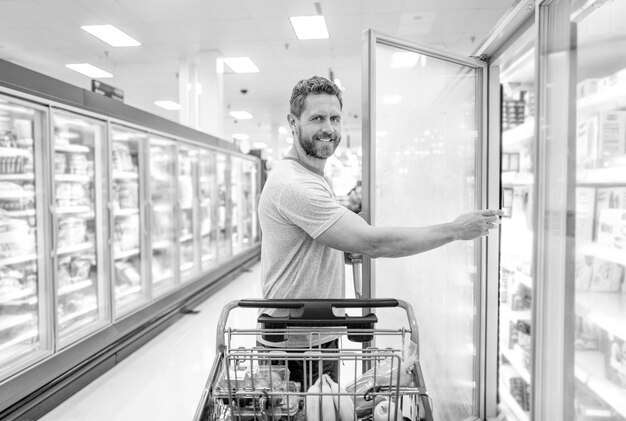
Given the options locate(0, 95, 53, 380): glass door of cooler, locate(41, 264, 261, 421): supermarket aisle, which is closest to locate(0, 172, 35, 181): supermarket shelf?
locate(0, 95, 53, 380): glass door of cooler

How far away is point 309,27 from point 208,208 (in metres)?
3.14

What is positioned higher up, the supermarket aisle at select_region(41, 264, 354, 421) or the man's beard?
the man's beard

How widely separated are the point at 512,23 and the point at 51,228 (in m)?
3.09

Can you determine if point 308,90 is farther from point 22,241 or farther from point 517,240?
point 22,241

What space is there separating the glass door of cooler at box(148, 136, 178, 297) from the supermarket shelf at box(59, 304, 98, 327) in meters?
1.52

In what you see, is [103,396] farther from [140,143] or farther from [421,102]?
[421,102]

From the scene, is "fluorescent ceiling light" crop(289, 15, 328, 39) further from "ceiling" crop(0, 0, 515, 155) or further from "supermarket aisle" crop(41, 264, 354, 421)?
"supermarket aisle" crop(41, 264, 354, 421)

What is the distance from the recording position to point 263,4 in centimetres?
636

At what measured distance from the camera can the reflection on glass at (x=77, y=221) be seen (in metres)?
4.09

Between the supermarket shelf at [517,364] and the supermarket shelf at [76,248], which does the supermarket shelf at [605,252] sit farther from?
the supermarket shelf at [76,248]

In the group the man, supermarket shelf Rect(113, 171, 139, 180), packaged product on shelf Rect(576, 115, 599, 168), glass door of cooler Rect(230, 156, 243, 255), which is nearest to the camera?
the man

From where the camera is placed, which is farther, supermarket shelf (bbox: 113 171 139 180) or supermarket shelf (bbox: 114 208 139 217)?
supermarket shelf (bbox: 114 208 139 217)

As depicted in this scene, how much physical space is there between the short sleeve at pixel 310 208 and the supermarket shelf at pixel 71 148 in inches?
121

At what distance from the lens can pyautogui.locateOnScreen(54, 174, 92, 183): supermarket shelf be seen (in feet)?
12.9
